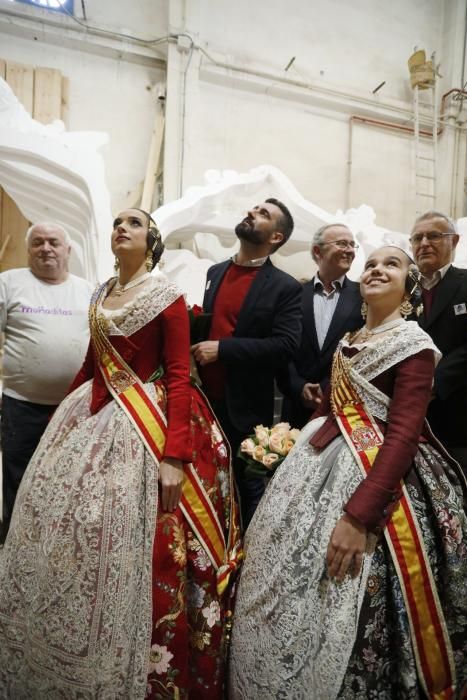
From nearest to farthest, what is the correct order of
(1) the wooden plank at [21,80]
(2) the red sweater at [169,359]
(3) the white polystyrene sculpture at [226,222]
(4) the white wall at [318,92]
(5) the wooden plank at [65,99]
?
1. (2) the red sweater at [169,359]
2. (3) the white polystyrene sculpture at [226,222]
3. (1) the wooden plank at [21,80]
4. (5) the wooden plank at [65,99]
5. (4) the white wall at [318,92]

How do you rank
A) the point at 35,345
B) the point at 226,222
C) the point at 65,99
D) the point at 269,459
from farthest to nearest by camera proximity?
the point at 65,99 → the point at 226,222 → the point at 35,345 → the point at 269,459

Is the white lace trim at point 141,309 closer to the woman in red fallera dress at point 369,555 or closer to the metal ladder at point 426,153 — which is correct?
the woman in red fallera dress at point 369,555

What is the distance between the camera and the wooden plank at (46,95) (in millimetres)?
3682

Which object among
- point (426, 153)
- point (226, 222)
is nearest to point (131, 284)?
point (226, 222)

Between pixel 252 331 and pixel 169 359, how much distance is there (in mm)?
427

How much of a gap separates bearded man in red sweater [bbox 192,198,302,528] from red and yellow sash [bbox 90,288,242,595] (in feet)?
0.97

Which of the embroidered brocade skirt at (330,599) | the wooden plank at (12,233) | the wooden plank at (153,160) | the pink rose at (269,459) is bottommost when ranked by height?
the embroidered brocade skirt at (330,599)

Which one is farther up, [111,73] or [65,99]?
[111,73]

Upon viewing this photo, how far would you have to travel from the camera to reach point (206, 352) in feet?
5.14

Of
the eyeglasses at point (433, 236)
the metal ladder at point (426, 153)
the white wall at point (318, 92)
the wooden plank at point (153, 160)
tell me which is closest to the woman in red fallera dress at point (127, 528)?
the eyeglasses at point (433, 236)

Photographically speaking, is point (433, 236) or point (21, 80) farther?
point (21, 80)

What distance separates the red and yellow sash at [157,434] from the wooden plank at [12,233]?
282cm

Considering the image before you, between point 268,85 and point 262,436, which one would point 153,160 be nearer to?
point 268,85

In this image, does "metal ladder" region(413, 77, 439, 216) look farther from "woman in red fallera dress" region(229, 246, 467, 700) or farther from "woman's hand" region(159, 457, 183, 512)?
"woman's hand" region(159, 457, 183, 512)
